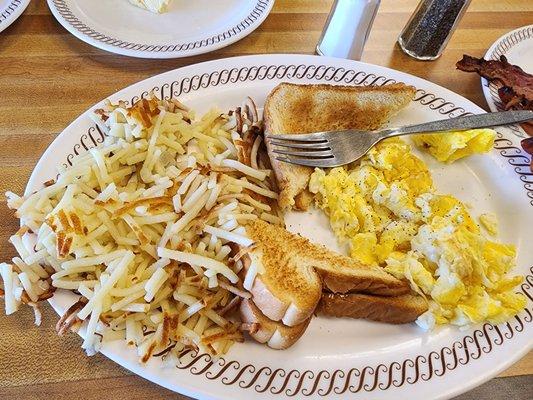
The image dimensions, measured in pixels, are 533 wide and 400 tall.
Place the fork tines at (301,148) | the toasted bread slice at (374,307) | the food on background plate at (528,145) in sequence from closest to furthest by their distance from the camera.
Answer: the toasted bread slice at (374,307) → the fork tines at (301,148) → the food on background plate at (528,145)

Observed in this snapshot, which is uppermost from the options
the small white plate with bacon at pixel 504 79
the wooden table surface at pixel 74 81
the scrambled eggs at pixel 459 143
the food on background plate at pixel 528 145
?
the small white plate with bacon at pixel 504 79

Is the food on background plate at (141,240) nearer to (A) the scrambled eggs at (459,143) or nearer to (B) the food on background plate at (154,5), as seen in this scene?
(A) the scrambled eggs at (459,143)

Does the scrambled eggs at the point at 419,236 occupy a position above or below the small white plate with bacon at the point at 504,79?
below

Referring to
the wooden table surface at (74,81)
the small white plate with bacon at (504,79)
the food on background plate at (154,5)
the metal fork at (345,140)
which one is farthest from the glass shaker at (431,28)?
the food on background plate at (154,5)

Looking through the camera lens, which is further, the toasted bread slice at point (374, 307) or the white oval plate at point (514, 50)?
the white oval plate at point (514, 50)

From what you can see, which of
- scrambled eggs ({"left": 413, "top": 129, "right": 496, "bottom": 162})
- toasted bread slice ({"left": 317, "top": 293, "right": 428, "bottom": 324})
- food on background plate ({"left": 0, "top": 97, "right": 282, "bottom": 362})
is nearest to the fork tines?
food on background plate ({"left": 0, "top": 97, "right": 282, "bottom": 362})

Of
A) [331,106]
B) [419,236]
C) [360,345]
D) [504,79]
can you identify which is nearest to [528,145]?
[504,79]

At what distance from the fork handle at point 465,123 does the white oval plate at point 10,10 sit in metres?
1.75

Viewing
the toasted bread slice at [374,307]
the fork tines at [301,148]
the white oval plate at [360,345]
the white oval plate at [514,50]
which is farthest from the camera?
the white oval plate at [514,50]

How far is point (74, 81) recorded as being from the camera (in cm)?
221

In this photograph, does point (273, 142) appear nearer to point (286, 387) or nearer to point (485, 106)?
point (286, 387)

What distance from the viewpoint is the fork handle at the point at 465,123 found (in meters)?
1.94

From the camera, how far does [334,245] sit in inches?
69.1

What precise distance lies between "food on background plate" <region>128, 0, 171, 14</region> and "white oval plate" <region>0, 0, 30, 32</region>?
51 centimetres
